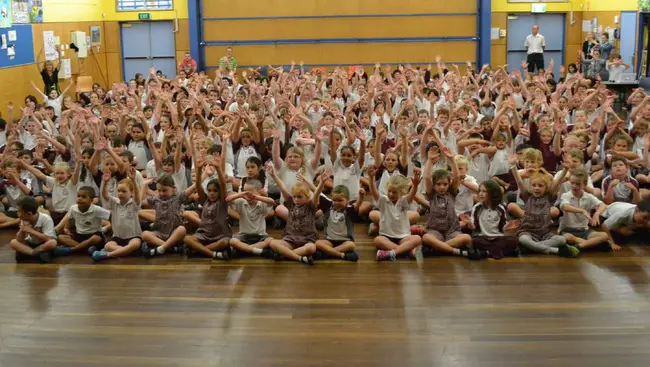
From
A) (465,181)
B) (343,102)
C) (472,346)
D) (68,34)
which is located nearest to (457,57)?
(343,102)

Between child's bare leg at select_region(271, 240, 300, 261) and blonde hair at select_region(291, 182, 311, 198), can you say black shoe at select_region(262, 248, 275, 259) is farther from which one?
blonde hair at select_region(291, 182, 311, 198)

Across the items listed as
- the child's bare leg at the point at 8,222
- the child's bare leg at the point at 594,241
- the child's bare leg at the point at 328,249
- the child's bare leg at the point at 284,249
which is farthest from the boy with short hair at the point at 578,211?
the child's bare leg at the point at 8,222

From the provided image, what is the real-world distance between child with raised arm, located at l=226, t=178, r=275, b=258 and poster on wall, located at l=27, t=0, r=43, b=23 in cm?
1027

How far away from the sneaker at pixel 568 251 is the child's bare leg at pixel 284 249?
218cm

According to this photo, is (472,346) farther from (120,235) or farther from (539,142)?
(539,142)

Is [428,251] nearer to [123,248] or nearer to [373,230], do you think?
[373,230]

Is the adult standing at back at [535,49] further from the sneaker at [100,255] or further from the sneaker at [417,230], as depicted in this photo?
the sneaker at [100,255]

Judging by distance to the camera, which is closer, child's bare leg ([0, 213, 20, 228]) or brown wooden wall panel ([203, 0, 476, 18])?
child's bare leg ([0, 213, 20, 228])

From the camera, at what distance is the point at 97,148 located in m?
6.41

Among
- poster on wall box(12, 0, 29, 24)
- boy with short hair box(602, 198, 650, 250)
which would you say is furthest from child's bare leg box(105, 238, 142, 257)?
poster on wall box(12, 0, 29, 24)

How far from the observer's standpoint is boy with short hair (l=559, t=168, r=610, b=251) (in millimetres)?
6082

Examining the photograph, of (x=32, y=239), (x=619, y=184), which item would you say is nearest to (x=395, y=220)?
(x=619, y=184)

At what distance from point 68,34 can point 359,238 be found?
1204 centimetres

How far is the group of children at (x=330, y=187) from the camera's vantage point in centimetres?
604
